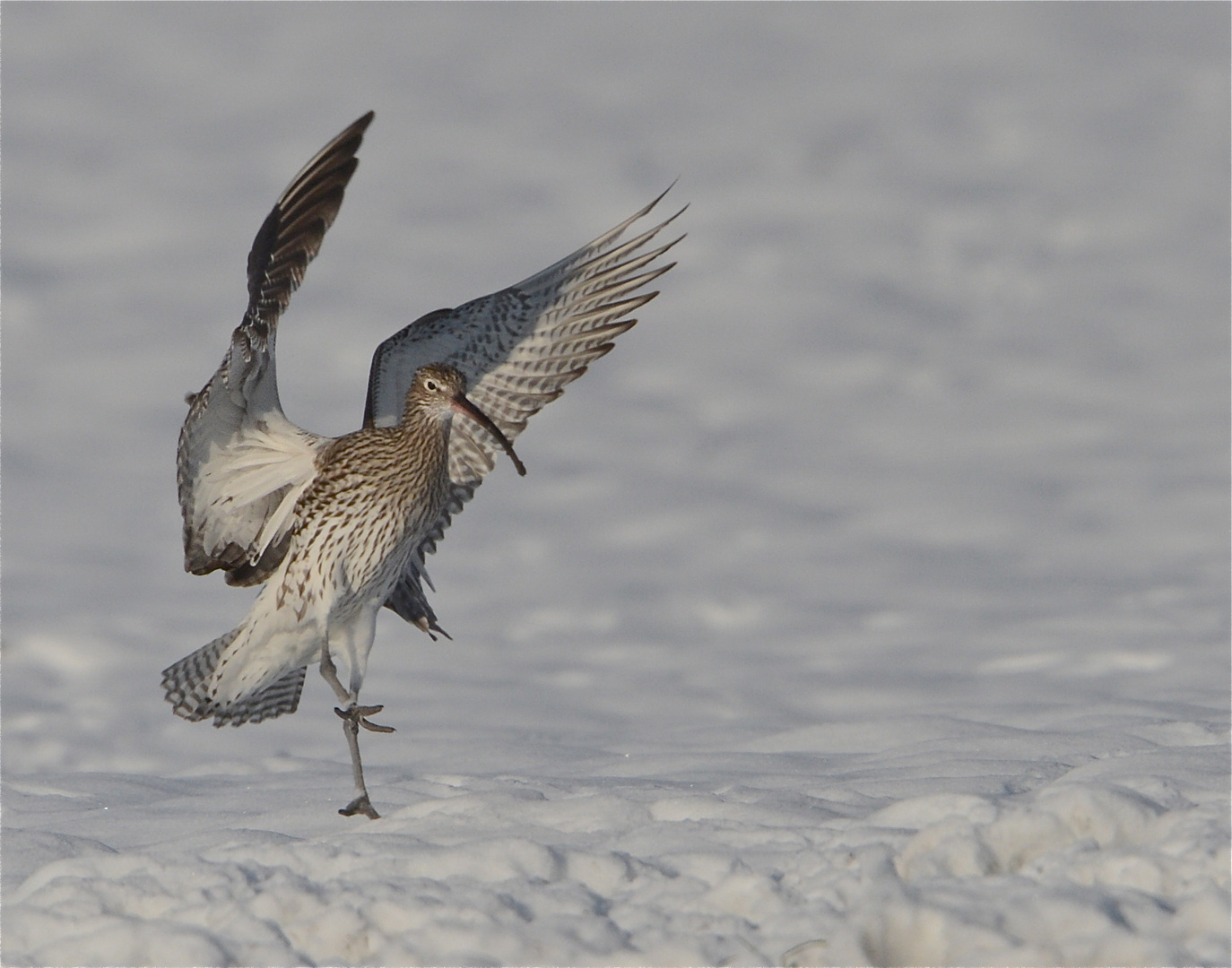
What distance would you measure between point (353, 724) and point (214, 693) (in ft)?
3.08

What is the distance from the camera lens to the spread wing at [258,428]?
513 centimetres

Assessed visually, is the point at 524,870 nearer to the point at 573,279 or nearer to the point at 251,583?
the point at 251,583

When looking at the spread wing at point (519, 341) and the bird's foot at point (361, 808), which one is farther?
Answer: the spread wing at point (519, 341)

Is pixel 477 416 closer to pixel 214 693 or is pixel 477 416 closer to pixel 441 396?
pixel 441 396

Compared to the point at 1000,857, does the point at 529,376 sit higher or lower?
higher

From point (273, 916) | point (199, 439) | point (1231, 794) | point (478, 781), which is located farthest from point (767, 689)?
point (273, 916)

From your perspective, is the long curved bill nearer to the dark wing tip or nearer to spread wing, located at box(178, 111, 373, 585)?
spread wing, located at box(178, 111, 373, 585)

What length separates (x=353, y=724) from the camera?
545cm

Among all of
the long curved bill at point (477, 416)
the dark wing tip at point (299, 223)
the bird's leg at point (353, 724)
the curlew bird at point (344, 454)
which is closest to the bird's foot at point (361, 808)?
the bird's leg at point (353, 724)

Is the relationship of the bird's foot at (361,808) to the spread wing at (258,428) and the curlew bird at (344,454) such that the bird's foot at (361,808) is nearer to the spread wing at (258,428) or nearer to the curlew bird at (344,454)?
the curlew bird at (344,454)

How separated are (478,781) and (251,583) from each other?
4.88 feet

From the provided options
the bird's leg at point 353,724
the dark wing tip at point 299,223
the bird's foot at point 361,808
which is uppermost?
the dark wing tip at point 299,223

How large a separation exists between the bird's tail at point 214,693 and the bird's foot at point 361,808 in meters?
1.31

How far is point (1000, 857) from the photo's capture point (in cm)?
334
